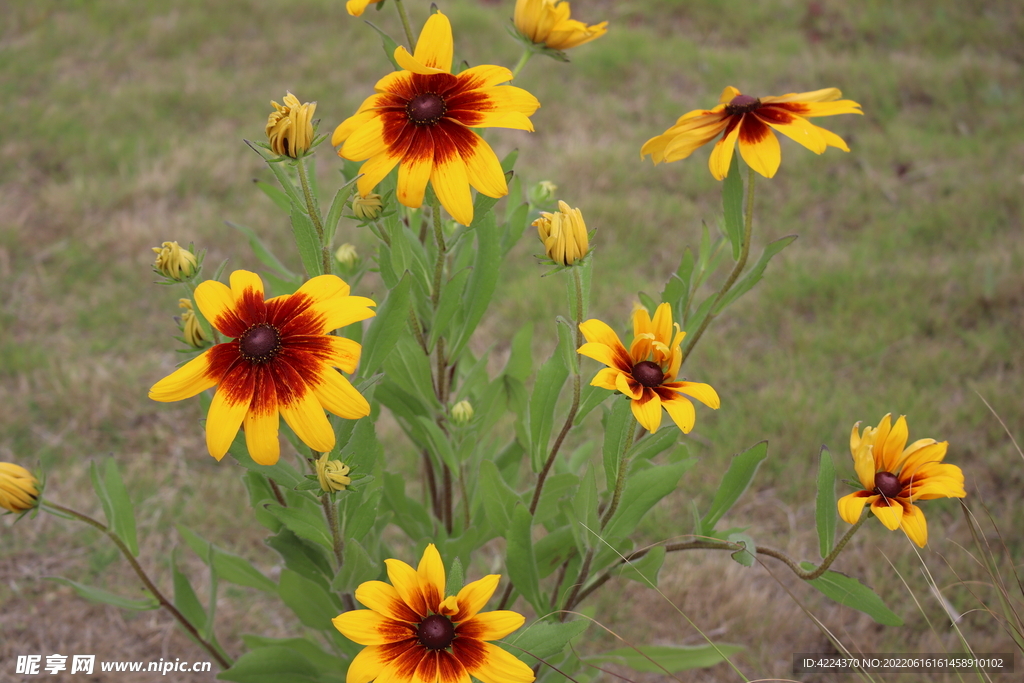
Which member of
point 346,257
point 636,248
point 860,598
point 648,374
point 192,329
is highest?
point 636,248

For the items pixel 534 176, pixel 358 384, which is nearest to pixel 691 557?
pixel 358 384

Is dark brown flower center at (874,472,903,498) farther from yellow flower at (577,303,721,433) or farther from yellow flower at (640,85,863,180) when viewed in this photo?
yellow flower at (640,85,863,180)

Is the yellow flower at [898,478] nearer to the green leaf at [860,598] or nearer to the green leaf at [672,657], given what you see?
the green leaf at [860,598]

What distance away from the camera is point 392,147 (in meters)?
0.99

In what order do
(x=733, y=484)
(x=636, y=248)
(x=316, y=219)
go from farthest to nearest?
1. (x=636, y=248)
2. (x=733, y=484)
3. (x=316, y=219)

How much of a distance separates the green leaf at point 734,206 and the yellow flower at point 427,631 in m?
0.62

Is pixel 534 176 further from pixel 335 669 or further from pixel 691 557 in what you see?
pixel 335 669

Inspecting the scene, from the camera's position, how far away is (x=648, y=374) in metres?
1.01

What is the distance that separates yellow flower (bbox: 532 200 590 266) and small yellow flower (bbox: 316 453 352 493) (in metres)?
0.38

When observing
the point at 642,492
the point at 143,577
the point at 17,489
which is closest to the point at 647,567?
the point at 642,492

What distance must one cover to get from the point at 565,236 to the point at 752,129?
37 cm

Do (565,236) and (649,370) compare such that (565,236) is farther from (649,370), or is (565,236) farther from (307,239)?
(307,239)

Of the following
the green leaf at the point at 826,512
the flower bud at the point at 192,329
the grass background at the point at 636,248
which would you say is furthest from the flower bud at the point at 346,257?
the grass background at the point at 636,248

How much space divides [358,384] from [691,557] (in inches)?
53.9
